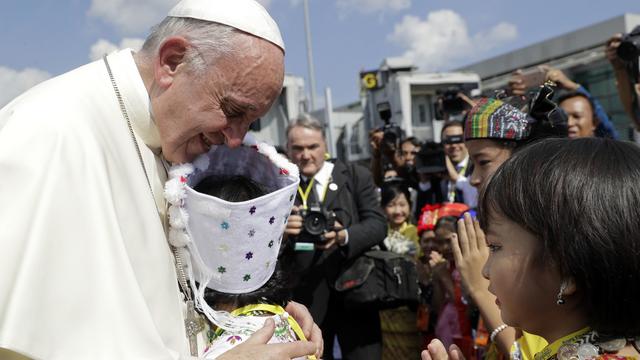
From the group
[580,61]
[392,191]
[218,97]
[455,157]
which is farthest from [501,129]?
[580,61]

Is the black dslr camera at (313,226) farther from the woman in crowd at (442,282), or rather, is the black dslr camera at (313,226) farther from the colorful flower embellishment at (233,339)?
the colorful flower embellishment at (233,339)

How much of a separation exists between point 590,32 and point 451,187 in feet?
75.9

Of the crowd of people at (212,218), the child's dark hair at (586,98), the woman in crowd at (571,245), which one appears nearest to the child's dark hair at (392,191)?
the child's dark hair at (586,98)

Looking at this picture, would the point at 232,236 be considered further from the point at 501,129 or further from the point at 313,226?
the point at 313,226

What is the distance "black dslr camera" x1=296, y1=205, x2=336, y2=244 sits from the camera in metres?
4.22

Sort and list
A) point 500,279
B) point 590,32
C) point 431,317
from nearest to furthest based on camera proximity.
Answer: point 500,279 → point 431,317 → point 590,32

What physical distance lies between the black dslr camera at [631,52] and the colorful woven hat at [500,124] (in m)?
1.51

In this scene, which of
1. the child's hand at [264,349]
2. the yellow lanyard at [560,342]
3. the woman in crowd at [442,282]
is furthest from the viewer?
the woman in crowd at [442,282]

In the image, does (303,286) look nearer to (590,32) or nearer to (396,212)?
(396,212)

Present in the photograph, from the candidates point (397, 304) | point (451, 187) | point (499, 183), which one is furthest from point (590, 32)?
point (499, 183)

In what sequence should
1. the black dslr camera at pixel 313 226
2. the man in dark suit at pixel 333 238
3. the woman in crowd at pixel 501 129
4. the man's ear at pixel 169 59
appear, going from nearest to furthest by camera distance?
1. the man's ear at pixel 169 59
2. the woman in crowd at pixel 501 129
3. the black dslr camera at pixel 313 226
4. the man in dark suit at pixel 333 238

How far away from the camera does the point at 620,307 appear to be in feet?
5.07

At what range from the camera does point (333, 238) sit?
4.34 m

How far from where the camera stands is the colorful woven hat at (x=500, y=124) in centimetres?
304
